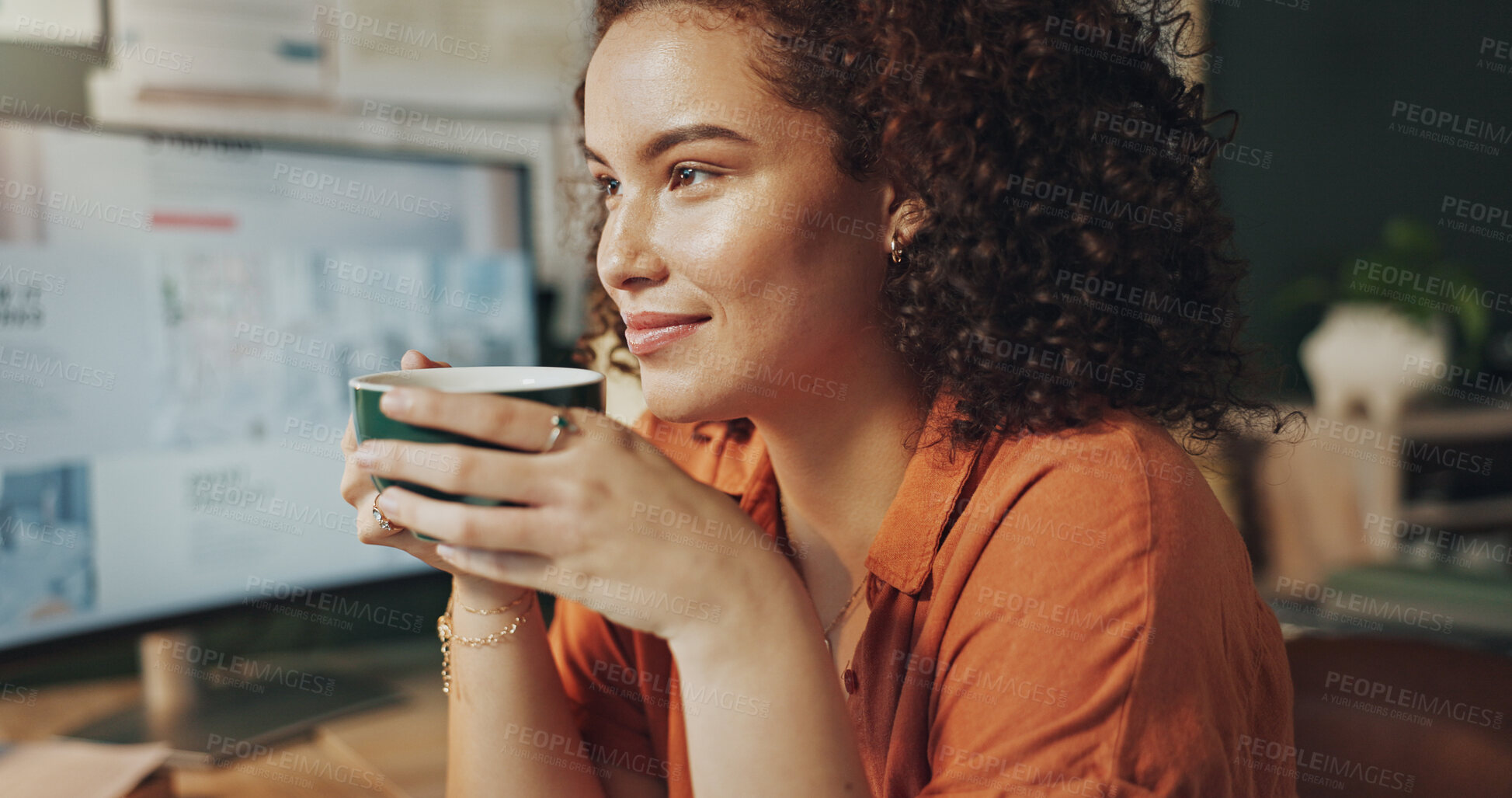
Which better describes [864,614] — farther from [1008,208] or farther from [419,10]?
[419,10]

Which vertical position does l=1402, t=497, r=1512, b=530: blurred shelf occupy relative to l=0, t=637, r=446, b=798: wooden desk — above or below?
below

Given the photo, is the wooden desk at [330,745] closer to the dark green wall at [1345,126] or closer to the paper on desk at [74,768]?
the paper on desk at [74,768]

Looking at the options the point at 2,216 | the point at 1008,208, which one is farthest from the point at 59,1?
the point at 1008,208

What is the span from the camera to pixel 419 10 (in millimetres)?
1438

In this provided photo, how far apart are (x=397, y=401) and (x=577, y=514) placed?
110 millimetres

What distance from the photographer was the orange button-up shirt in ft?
1.97

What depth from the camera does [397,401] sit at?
49 centimetres

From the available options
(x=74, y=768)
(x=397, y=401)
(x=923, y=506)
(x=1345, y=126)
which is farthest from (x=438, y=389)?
(x=1345, y=126)

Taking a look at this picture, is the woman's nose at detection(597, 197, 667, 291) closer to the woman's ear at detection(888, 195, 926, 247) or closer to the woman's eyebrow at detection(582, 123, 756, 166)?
the woman's eyebrow at detection(582, 123, 756, 166)

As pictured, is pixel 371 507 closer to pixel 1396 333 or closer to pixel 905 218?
pixel 905 218

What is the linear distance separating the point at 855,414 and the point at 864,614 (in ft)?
0.60

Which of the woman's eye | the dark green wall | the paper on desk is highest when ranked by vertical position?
the dark green wall

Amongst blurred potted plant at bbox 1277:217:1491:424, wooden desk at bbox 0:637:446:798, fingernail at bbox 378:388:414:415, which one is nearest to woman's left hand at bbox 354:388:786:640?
fingernail at bbox 378:388:414:415

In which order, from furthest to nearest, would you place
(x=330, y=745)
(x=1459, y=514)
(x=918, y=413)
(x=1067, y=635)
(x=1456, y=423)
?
1. (x=1459, y=514)
2. (x=1456, y=423)
3. (x=330, y=745)
4. (x=918, y=413)
5. (x=1067, y=635)
